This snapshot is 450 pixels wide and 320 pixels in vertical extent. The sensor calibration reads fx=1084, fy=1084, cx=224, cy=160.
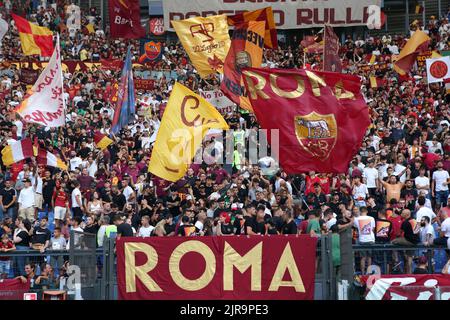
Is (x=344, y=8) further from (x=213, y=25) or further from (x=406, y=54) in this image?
(x=213, y=25)

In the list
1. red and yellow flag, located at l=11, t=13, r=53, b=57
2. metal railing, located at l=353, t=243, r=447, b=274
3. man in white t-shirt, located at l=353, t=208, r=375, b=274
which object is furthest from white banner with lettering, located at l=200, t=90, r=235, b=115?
metal railing, located at l=353, t=243, r=447, b=274

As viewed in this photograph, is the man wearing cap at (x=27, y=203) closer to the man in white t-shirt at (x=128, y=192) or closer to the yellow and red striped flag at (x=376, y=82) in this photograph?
the man in white t-shirt at (x=128, y=192)

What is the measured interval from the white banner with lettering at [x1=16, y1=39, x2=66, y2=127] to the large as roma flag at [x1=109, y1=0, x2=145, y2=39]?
17798 millimetres

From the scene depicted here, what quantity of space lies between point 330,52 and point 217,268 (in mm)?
10092

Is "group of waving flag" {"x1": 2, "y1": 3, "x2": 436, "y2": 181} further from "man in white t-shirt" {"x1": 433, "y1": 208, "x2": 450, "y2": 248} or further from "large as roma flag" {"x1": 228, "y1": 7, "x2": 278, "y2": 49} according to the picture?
"man in white t-shirt" {"x1": 433, "y1": 208, "x2": 450, "y2": 248}

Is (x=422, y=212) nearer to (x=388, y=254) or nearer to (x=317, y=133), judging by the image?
(x=388, y=254)

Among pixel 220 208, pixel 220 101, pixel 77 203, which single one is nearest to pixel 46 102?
pixel 77 203

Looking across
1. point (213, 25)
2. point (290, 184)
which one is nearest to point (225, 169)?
point (290, 184)

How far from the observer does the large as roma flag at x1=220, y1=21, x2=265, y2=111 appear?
2455cm

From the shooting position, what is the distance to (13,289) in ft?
58.9

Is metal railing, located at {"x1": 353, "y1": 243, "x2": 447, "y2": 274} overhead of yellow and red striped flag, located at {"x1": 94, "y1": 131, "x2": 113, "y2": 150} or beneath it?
beneath

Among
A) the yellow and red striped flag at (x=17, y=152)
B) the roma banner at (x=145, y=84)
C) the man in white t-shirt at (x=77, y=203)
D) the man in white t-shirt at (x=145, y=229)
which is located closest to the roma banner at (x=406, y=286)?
the man in white t-shirt at (x=145, y=229)

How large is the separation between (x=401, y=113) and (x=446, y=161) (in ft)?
19.6

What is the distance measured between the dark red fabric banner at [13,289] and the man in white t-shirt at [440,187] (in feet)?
33.6
